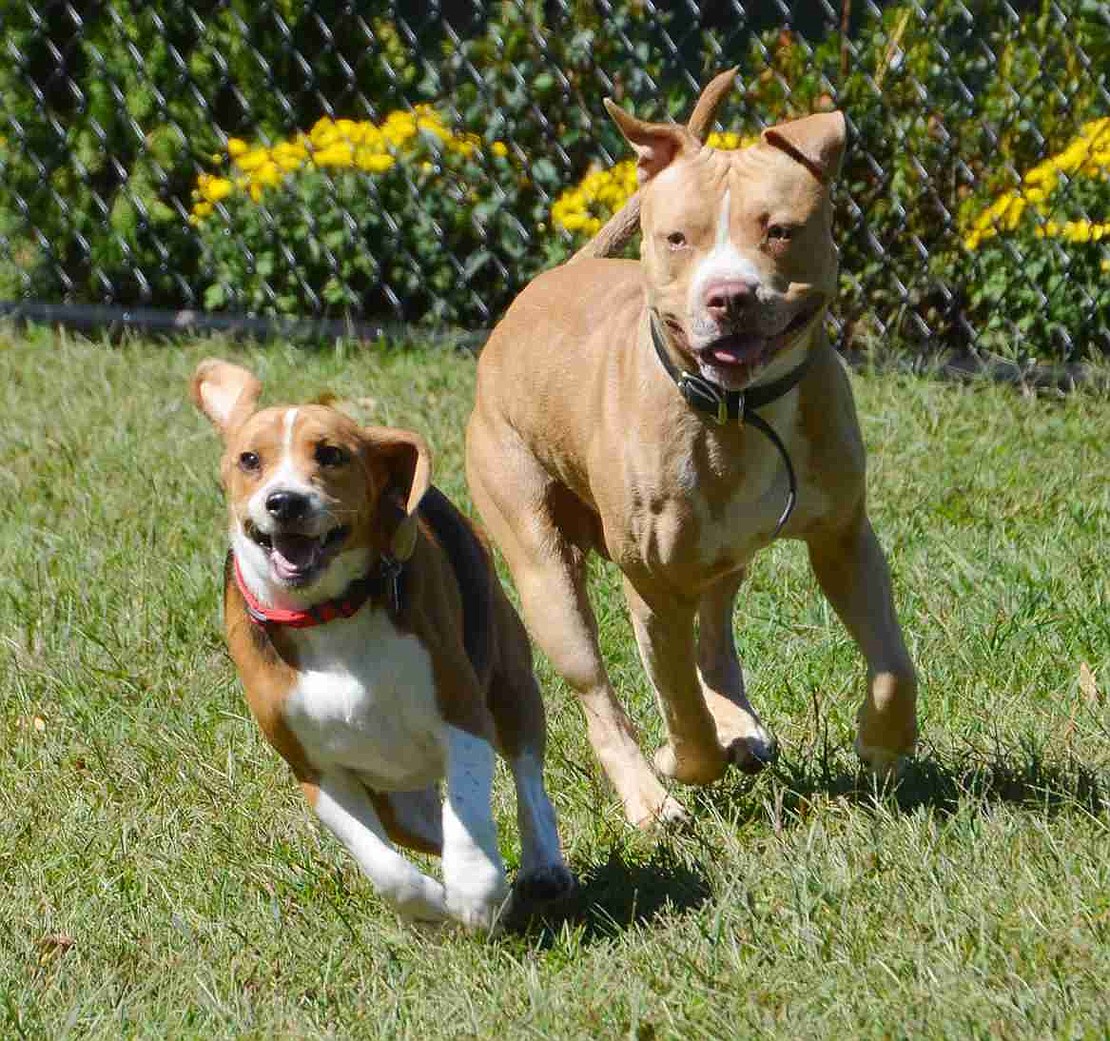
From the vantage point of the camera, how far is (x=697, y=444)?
380 cm

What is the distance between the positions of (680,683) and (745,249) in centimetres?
90

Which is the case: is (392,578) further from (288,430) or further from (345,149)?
(345,149)

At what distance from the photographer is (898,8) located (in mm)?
7191

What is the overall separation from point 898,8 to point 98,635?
3.70 metres

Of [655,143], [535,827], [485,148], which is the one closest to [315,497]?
[535,827]

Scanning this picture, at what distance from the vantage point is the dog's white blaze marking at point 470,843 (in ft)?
11.4

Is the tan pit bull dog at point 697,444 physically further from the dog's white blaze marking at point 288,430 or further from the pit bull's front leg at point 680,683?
the dog's white blaze marking at point 288,430

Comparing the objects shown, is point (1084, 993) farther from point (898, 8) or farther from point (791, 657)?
point (898, 8)

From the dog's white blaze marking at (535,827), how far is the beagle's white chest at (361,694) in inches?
10.2

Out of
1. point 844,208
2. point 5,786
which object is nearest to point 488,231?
point 844,208

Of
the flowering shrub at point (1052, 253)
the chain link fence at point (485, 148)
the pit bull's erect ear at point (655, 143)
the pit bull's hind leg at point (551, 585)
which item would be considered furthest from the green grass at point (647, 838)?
the pit bull's erect ear at point (655, 143)

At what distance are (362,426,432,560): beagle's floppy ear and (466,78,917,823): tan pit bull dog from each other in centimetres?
44

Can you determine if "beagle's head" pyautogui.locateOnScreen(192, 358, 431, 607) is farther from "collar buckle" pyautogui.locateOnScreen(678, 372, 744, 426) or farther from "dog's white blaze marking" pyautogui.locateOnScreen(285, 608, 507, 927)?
"collar buckle" pyautogui.locateOnScreen(678, 372, 744, 426)

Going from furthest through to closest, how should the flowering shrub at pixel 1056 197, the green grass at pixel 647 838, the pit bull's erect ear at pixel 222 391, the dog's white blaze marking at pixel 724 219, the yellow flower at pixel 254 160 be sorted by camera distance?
the yellow flower at pixel 254 160 → the flowering shrub at pixel 1056 197 → the pit bull's erect ear at pixel 222 391 → the dog's white blaze marking at pixel 724 219 → the green grass at pixel 647 838
